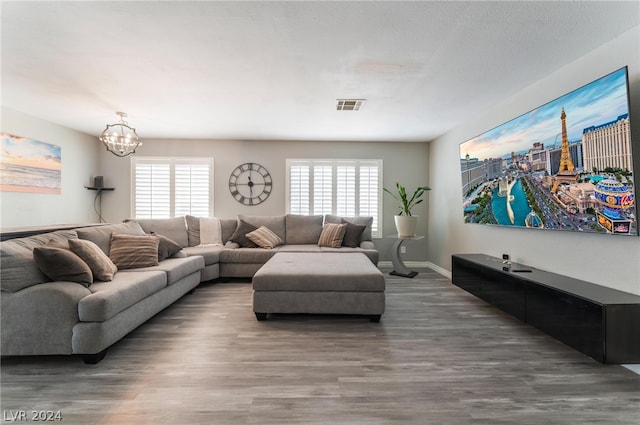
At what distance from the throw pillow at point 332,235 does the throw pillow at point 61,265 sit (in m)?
3.15

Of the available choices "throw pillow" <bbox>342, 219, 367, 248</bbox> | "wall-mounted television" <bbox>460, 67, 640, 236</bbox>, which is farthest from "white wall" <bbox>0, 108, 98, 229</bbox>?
"wall-mounted television" <bbox>460, 67, 640, 236</bbox>

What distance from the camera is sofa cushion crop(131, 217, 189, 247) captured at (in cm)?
435

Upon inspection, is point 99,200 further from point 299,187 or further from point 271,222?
point 299,187

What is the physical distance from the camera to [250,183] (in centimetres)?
536

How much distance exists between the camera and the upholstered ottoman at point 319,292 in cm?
270

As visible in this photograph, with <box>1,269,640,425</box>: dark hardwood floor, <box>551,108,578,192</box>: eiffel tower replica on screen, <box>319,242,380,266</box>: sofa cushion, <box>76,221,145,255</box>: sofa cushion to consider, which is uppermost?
<box>551,108,578,192</box>: eiffel tower replica on screen

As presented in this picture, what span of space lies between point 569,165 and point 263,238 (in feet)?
12.7

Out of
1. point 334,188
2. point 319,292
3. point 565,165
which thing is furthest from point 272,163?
point 565,165

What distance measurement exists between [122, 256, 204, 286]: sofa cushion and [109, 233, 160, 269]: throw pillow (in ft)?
0.27

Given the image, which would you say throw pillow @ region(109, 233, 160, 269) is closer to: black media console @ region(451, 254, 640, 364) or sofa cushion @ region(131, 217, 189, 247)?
sofa cushion @ region(131, 217, 189, 247)

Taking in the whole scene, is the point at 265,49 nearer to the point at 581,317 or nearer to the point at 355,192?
the point at 581,317

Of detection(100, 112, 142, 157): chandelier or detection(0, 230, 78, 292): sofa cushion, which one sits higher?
detection(100, 112, 142, 157): chandelier

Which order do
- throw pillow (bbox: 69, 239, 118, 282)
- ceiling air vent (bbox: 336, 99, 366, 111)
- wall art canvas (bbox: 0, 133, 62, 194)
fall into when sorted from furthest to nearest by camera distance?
wall art canvas (bbox: 0, 133, 62, 194) < ceiling air vent (bbox: 336, 99, 366, 111) < throw pillow (bbox: 69, 239, 118, 282)

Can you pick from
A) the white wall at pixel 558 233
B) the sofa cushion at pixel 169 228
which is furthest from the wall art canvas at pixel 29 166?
the white wall at pixel 558 233
